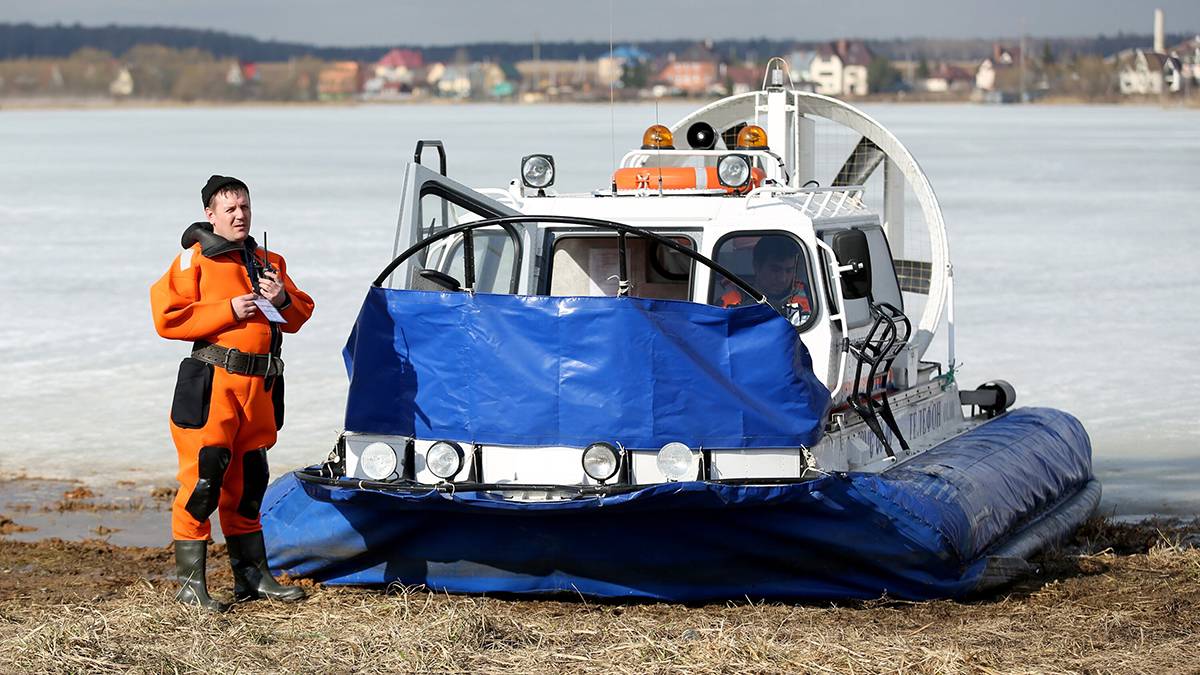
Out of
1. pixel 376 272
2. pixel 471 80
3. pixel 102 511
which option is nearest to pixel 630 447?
pixel 102 511

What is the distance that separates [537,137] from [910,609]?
3685 centimetres

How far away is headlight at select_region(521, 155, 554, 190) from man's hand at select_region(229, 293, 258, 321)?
1.72 metres

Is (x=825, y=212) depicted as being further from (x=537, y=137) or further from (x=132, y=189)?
(x=537, y=137)

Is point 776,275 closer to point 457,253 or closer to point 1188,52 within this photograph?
point 457,253

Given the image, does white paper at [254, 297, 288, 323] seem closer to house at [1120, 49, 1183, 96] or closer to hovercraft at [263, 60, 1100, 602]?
hovercraft at [263, 60, 1100, 602]

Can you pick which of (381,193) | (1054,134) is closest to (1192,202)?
(381,193)

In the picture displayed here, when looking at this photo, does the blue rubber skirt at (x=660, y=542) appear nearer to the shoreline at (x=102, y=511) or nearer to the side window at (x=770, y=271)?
the side window at (x=770, y=271)

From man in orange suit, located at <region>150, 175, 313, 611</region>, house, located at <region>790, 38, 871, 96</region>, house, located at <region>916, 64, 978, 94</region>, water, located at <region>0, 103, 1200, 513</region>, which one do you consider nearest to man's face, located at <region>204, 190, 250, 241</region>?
man in orange suit, located at <region>150, 175, 313, 611</region>

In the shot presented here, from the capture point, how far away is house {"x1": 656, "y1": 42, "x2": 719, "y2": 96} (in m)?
111

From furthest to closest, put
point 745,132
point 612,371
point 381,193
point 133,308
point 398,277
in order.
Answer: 1. point 381,193
2. point 133,308
3. point 745,132
4. point 398,277
5. point 612,371

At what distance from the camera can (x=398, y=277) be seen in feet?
20.0

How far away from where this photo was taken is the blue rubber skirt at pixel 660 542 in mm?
5609

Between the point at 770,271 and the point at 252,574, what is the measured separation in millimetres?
2084

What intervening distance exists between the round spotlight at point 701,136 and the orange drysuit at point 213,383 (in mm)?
2641
